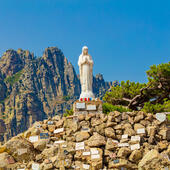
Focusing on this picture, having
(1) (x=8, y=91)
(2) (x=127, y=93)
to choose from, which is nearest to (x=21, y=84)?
(1) (x=8, y=91)

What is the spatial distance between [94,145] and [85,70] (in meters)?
6.39

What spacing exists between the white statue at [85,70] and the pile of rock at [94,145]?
140 inches

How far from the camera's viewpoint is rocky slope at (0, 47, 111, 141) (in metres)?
119

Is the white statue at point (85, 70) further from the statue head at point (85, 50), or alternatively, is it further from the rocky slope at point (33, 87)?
the rocky slope at point (33, 87)

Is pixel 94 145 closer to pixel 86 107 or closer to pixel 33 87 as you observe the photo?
pixel 86 107

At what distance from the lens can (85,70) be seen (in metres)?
17.0

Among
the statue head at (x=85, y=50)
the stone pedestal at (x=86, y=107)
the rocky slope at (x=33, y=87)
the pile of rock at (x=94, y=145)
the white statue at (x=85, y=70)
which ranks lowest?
the pile of rock at (x=94, y=145)

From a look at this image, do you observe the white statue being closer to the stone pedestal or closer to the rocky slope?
the stone pedestal

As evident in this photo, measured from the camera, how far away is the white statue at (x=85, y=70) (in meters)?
16.6

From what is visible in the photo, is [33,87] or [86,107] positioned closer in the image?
[86,107]

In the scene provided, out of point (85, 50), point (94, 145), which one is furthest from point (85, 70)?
point (94, 145)

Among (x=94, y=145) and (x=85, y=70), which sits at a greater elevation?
(x=85, y=70)

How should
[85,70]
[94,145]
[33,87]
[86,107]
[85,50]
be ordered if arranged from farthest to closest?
[33,87]
[85,50]
[85,70]
[86,107]
[94,145]

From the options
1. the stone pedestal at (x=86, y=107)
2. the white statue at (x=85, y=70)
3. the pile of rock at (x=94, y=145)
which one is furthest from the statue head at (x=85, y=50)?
the pile of rock at (x=94, y=145)
